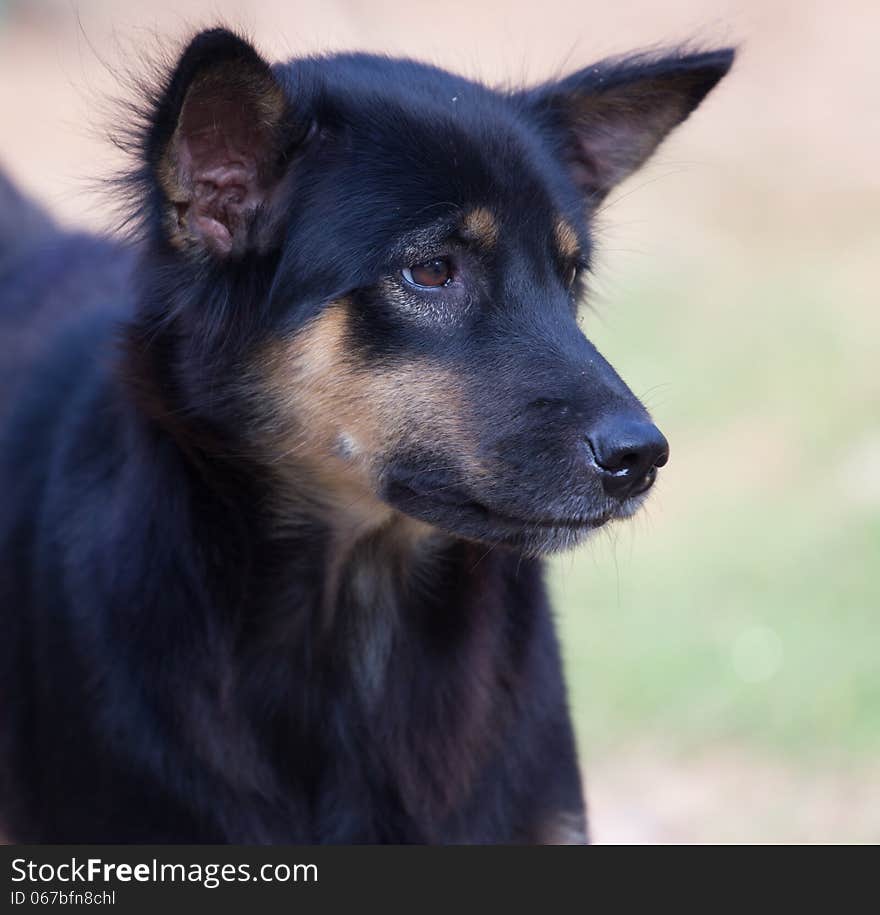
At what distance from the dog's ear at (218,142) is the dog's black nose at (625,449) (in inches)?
40.5

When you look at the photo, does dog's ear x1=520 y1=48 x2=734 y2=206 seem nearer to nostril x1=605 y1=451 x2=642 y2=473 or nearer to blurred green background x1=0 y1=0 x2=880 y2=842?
blurred green background x1=0 y1=0 x2=880 y2=842

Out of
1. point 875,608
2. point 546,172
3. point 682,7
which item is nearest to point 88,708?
point 546,172

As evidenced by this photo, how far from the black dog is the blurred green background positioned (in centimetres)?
48

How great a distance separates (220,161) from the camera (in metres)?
3.64

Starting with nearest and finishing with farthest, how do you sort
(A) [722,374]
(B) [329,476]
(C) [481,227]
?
(C) [481,227]
(B) [329,476]
(A) [722,374]

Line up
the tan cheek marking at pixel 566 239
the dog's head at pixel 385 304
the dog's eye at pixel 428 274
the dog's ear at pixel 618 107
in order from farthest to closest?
the dog's ear at pixel 618 107 → the tan cheek marking at pixel 566 239 → the dog's eye at pixel 428 274 → the dog's head at pixel 385 304

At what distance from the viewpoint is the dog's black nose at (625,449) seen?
Result: 342 cm

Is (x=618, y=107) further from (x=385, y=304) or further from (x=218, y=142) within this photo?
(x=218, y=142)

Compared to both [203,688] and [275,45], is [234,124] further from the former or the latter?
[275,45]

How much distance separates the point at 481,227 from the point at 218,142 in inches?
26.9

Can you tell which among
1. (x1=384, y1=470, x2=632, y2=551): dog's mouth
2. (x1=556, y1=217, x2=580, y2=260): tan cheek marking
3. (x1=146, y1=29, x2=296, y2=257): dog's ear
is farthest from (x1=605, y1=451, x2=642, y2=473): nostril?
(x1=146, y1=29, x2=296, y2=257): dog's ear

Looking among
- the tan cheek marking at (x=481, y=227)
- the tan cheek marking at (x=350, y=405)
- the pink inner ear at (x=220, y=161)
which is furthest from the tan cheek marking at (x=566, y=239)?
the pink inner ear at (x=220, y=161)

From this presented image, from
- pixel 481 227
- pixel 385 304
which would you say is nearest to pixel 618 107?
pixel 481 227

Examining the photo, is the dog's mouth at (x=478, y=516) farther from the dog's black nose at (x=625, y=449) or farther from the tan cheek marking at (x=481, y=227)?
the tan cheek marking at (x=481, y=227)
